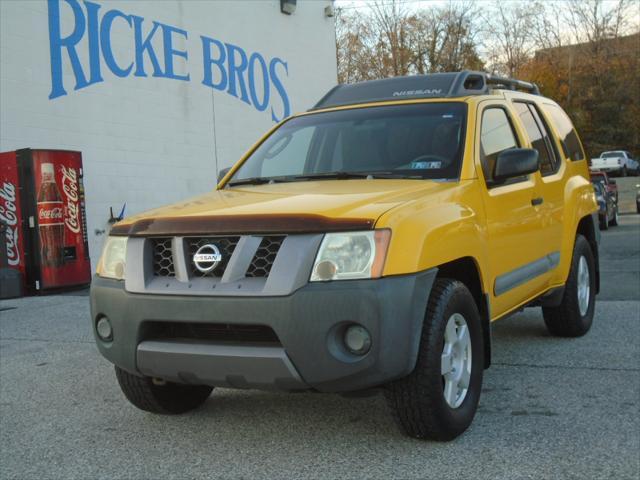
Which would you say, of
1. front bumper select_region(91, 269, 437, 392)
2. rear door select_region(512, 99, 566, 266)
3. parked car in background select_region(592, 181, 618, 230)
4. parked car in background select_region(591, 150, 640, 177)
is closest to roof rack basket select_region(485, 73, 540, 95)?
rear door select_region(512, 99, 566, 266)

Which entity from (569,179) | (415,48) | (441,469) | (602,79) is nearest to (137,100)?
(569,179)

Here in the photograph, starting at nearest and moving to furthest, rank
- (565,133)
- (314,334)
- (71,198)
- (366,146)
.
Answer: (314,334)
(366,146)
(565,133)
(71,198)

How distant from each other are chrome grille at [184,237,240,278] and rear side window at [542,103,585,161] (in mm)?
3528

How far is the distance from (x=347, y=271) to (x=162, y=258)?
3.14 feet

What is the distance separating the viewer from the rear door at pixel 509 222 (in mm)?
4445

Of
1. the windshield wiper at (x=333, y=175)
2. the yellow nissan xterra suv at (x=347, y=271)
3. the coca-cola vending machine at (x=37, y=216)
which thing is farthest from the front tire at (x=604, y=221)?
the windshield wiper at (x=333, y=175)

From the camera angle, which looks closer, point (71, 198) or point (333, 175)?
point (333, 175)

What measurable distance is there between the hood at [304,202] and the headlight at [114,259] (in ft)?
0.22

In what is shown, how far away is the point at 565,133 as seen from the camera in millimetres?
6352

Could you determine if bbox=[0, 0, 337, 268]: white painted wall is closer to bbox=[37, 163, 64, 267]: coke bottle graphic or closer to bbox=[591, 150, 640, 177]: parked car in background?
bbox=[37, 163, 64, 267]: coke bottle graphic

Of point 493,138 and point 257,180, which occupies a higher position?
point 493,138

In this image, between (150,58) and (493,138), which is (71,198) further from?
(493,138)

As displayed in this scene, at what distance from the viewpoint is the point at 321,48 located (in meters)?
20.9

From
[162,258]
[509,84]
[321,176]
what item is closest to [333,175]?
[321,176]
